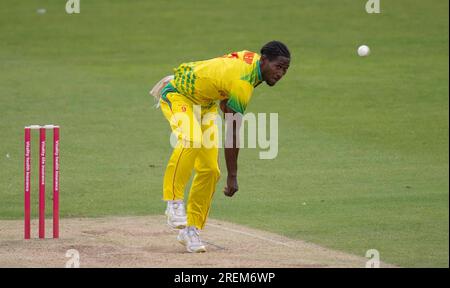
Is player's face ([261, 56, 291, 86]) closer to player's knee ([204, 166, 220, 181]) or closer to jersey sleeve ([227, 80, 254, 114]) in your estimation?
jersey sleeve ([227, 80, 254, 114])

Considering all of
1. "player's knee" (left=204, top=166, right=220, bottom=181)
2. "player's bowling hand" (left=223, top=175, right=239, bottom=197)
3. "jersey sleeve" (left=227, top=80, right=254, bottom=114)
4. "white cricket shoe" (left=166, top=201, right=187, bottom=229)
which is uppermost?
"jersey sleeve" (left=227, top=80, right=254, bottom=114)

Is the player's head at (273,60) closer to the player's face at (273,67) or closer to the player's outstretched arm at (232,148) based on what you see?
the player's face at (273,67)

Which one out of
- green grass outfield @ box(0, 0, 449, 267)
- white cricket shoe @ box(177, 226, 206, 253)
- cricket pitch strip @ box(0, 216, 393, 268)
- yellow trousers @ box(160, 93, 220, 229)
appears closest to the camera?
cricket pitch strip @ box(0, 216, 393, 268)

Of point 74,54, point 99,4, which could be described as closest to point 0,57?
point 74,54

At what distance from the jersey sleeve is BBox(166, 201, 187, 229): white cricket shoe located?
1.20 metres

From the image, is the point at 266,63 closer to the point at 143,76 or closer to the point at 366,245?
the point at 366,245

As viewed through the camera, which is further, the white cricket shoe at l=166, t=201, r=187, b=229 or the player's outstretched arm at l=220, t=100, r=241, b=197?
the white cricket shoe at l=166, t=201, r=187, b=229

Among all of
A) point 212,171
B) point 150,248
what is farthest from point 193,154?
point 150,248

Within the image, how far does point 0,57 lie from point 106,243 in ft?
42.1

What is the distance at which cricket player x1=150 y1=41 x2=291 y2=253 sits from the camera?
9.09 metres

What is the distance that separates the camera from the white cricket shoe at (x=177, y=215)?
962cm

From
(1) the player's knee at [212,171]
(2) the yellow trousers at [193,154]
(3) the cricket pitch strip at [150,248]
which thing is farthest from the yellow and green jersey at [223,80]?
(3) the cricket pitch strip at [150,248]

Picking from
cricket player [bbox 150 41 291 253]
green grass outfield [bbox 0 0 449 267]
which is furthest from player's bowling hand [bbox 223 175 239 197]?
green grass outfield [bbox 0 0 449 267]

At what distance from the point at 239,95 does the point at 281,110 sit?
917cm
